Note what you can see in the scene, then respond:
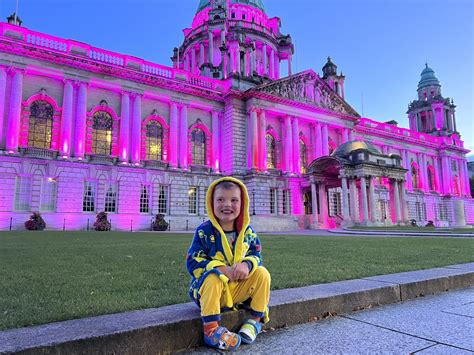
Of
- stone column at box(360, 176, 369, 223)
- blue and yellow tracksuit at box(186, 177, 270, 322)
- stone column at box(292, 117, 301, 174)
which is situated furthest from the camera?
stone column at box(292, 117, 301, 174)

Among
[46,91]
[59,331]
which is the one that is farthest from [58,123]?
[59,331]

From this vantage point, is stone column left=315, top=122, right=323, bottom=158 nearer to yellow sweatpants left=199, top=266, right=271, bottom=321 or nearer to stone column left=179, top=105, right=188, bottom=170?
stone column left=179, top=105, right=188, bottom=170

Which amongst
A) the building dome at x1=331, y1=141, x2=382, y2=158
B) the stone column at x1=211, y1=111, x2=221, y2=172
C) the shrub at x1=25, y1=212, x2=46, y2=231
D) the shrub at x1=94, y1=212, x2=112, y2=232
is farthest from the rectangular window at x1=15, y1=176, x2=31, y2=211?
the building dome at x1=331, y1=141, x2=382, y2=158

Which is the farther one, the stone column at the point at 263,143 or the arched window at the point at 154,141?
the stone column at the point at 263,143

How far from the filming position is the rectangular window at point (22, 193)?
2439cm

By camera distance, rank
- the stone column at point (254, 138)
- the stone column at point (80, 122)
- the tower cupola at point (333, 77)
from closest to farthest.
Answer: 1. the stone column at point (80, 122)
2. the stone column at point (254, 138)
3. the tower cupola at point (333, 77)

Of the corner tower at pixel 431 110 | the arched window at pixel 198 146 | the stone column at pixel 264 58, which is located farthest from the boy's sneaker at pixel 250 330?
the corner tower at pixel 431 110

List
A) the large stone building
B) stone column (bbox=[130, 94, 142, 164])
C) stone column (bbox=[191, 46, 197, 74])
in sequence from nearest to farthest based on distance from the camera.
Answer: the large stone building
stone column (bbox=[130, 94, 142, 164])
stone column (bbox=[191, 46, 197, 74])

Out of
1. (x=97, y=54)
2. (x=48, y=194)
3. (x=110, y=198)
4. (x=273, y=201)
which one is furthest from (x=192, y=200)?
(x=97, y=54)

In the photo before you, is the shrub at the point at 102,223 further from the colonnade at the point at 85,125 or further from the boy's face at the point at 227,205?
the boy's face at the point at 227,205

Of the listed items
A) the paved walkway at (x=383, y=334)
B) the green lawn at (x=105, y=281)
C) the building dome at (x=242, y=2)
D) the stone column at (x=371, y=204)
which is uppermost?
the building dome at (x=242, y=2)

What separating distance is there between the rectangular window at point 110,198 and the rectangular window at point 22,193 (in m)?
5.44

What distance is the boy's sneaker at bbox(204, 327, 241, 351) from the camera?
8.75ft

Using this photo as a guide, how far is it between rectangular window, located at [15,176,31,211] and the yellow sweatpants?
2630 centimetres
